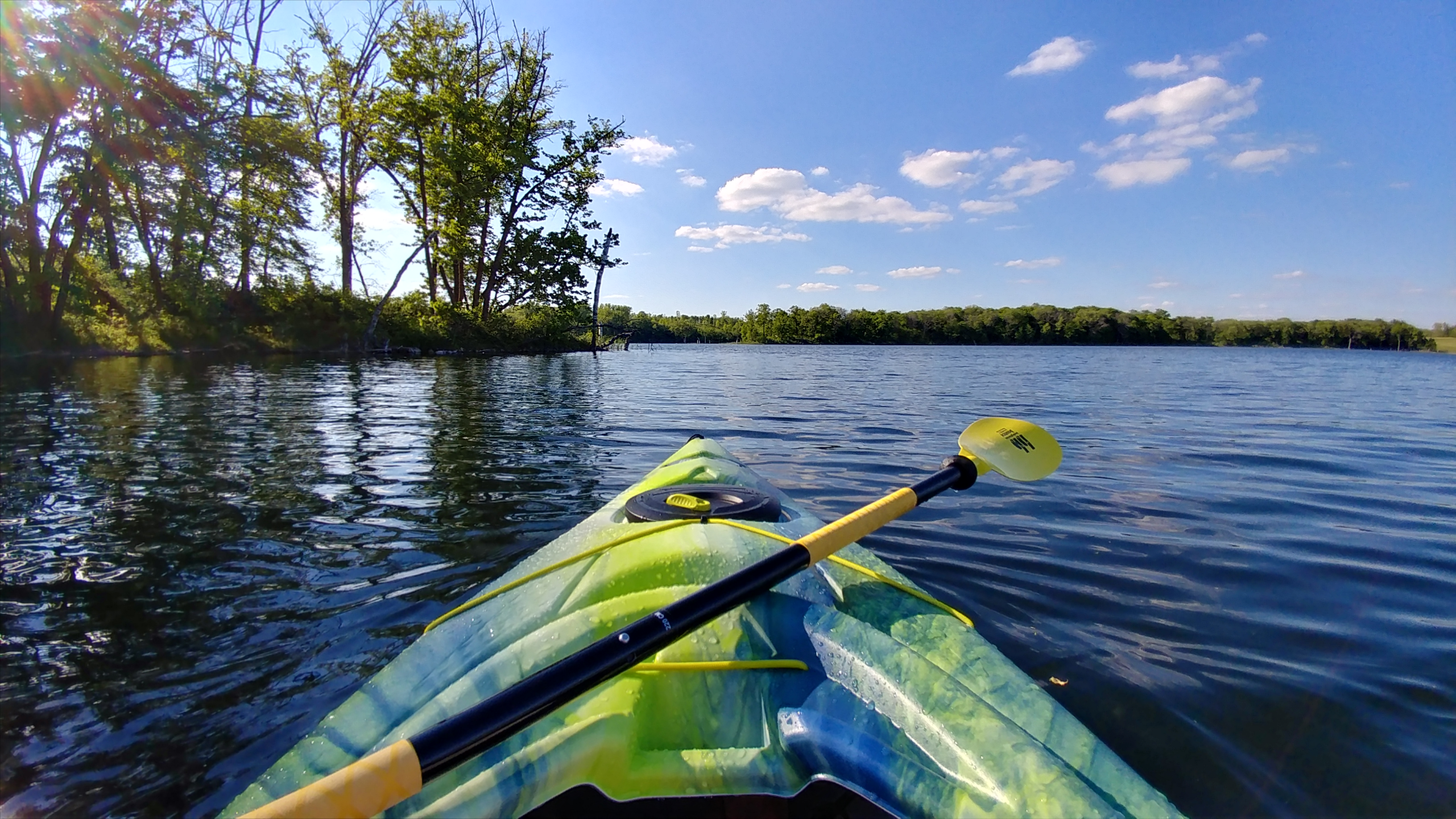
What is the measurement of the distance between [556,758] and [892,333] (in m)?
78.9

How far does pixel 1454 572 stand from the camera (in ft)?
9.92

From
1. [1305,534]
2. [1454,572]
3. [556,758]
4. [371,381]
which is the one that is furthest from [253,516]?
[371,381]

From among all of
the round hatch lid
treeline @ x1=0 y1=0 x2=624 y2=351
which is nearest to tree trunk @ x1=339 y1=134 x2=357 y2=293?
treeline @ x1=0 y1=0 x2=624 y2=351

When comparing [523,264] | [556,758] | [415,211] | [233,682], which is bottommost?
[233,682]

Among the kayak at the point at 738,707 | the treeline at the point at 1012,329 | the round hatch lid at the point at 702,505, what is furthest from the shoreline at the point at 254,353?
the treeline at the point at 1012,329

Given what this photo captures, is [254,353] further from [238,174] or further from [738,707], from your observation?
[738,707]

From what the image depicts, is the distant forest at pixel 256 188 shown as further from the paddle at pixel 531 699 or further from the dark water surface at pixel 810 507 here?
the paddle at pixel 531 699

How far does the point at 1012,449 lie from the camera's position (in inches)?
121

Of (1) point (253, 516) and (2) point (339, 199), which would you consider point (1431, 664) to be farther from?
(2) point (339, 199)

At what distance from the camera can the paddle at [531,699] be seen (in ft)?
2.79

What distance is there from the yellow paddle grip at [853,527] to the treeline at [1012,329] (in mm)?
60839

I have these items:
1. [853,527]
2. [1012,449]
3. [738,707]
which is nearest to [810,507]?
[1012,449]

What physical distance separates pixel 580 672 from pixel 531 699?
10 centimetres

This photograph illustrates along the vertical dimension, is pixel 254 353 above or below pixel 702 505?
above
